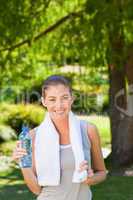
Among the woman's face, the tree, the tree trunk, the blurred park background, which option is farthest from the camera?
the tree trunk

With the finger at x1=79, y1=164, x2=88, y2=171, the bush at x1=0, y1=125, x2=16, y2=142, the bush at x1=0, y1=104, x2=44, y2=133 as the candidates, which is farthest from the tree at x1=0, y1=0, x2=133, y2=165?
the finger at x1=79, y1=164, x2=88, y2=171

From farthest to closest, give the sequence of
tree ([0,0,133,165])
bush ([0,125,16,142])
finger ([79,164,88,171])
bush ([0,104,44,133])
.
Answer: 1. bush ([0,104,44,133])
2. bush ([0,125,16,142])
3. tree ([0,0,133,165])
4. finger ([79,164,88,171])

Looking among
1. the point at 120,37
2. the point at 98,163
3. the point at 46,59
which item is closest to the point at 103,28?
the point at 120,37

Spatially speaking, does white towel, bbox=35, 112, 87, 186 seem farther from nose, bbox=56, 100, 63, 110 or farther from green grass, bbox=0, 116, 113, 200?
green grass, bbox=0, 116, 113, 200

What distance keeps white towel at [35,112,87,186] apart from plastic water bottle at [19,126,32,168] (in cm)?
4

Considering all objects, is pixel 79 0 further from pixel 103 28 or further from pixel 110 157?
pixel 110 157

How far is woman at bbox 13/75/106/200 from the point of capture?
320cm

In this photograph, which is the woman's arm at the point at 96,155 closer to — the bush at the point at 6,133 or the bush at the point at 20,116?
the bush at the point at 6,133

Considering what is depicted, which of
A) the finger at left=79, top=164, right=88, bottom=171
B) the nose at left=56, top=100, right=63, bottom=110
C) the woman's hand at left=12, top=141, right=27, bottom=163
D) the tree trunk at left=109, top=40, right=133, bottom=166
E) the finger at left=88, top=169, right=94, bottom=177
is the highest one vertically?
the nose at left=56, top=100, right=63, bottom=110

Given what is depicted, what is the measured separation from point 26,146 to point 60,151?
182mm

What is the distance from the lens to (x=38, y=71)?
15.9 meters

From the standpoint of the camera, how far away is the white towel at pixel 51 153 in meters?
3.19

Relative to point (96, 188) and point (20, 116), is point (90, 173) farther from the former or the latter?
point (20, 116)

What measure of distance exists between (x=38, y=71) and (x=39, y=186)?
41.8 ft
